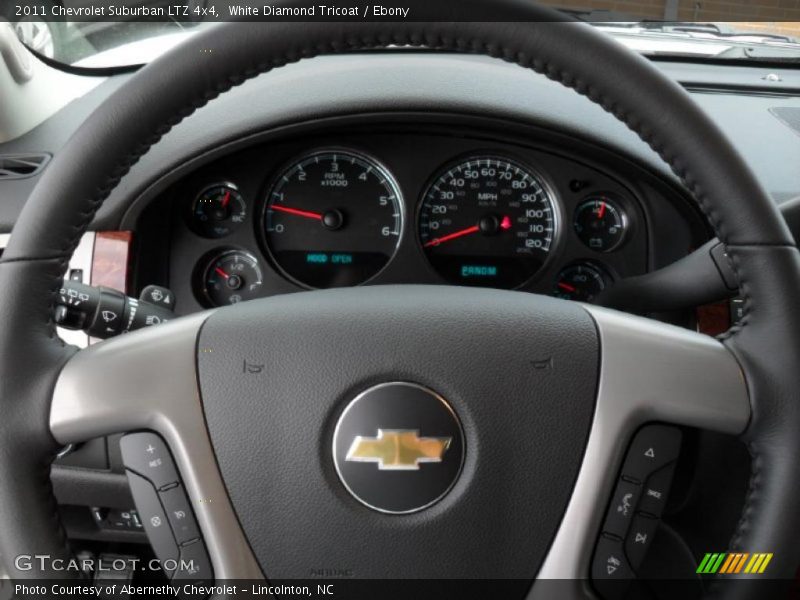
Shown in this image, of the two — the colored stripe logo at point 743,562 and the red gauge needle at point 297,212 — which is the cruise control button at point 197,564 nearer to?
the colored stripe logo at point 743,562

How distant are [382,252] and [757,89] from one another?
3.10 ft

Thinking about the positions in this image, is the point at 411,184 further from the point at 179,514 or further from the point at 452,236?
the point at 179,514

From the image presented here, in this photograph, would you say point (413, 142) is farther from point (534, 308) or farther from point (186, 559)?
point (186, 559)

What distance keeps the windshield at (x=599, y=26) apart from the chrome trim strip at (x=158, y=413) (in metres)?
0.99

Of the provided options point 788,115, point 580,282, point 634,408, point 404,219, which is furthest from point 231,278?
point 788,115

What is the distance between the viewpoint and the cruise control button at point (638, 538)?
95 cm

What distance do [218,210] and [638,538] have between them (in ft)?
4.06

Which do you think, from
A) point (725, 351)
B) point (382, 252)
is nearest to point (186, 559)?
point (725, 351)

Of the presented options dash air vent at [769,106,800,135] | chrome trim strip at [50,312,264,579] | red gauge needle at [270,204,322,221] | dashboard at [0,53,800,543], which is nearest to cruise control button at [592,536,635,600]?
chrome trim strip at [50,312,264,579]

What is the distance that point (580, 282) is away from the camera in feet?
6.46

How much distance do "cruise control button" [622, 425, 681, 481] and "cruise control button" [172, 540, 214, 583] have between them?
44 centimetres

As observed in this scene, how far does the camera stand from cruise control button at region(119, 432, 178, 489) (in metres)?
0.96

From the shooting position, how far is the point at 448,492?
940mm

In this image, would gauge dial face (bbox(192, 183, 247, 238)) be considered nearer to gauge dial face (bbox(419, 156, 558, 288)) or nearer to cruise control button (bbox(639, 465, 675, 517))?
gauge dial face (bbox(419, 156, 558, 288))
